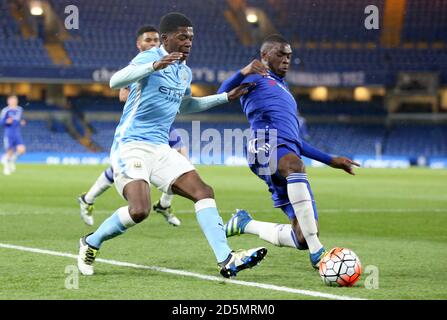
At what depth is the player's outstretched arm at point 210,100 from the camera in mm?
7176

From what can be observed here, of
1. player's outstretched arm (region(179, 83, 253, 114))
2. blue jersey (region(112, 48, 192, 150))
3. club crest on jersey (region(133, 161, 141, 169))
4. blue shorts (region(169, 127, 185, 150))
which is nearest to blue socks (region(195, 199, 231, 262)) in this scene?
club crest on jersey (region(133, 161, 141, 169))

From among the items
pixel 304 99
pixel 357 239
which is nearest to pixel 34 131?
pixel 304 99

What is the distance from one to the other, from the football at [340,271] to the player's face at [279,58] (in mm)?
1992

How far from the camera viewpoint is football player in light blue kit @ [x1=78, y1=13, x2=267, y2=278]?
6633mm

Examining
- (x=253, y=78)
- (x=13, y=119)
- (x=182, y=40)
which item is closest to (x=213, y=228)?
(x=182, y=40)

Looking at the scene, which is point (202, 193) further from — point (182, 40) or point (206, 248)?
point (206, 248)

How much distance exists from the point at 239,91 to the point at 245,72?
0.23 meters

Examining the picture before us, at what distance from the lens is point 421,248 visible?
8.91 metres

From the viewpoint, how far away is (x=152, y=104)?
6871 mm

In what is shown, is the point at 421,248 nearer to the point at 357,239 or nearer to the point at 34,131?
the point at 357,239

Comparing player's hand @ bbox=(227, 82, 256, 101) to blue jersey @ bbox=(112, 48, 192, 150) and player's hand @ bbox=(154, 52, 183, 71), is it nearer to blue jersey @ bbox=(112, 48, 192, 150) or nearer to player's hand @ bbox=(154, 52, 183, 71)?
blue jersey @ bbox=(112, 48, 192, 150)

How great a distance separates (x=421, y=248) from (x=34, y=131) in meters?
35.4

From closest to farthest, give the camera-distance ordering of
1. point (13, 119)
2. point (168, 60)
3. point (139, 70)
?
point (168, 60), point (139, 70), point (13, 119)
